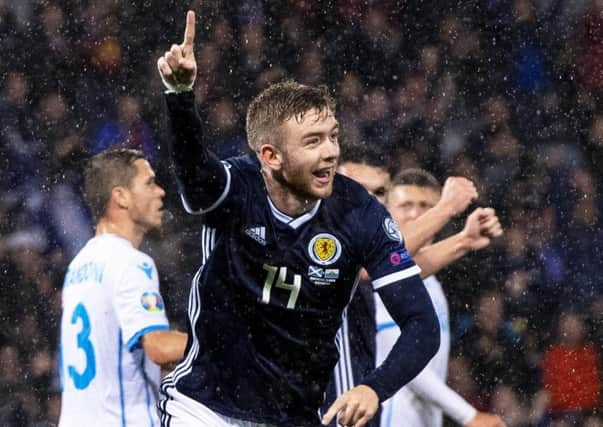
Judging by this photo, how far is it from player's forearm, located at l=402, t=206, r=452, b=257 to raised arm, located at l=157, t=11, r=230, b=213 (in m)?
1.66

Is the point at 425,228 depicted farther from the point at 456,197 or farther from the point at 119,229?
the point at 119,229

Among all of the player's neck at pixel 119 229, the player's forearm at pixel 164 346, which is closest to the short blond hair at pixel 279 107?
the player's forearm at pixel 164 346

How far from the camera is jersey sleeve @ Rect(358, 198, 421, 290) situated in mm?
4105

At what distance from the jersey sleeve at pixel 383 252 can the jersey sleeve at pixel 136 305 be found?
1.36m

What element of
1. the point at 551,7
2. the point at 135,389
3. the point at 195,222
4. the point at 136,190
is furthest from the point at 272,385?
the point at 551,7

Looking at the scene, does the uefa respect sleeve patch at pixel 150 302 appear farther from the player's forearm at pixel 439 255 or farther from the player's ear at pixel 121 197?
the player's forearm at pixel 439 255

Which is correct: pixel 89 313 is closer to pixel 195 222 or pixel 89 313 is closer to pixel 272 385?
pixel 272 385

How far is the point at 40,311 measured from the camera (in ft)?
26.9

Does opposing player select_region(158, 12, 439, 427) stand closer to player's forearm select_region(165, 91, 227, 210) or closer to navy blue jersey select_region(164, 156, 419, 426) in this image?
navy blue jersey select_region(164, 156, 419, 426)

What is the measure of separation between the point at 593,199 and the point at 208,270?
4.80 m

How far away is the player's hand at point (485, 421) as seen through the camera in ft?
17.7

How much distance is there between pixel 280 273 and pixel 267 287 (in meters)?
0.06

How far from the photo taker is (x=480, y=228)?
5379mm

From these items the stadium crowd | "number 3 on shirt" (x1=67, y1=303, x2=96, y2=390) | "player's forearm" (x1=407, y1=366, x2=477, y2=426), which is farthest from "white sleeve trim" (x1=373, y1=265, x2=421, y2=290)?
the stadium crowd
